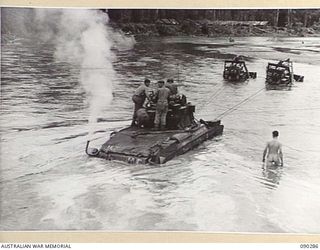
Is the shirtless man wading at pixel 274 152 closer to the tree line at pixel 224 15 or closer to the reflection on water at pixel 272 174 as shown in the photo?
the reflection on water at pixel 272 174

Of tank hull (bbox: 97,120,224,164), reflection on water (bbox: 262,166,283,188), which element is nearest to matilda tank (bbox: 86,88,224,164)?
tank hull (bbox: 97,120,224,164)

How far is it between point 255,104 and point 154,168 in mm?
208

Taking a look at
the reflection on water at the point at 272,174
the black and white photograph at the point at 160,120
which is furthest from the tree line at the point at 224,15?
the reflection on water at the point at 272,174

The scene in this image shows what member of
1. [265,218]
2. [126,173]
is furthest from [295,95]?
[126,173]

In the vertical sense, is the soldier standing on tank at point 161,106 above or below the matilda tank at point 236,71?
below

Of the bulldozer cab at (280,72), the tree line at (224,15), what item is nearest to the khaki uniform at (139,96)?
the tree line at (224,15)

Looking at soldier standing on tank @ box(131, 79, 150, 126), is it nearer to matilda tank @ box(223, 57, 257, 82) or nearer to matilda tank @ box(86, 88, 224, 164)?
matilda tank @ box(86, 88, 224, 164)

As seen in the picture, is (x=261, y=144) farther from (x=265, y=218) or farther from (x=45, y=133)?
(x=45, y=133)

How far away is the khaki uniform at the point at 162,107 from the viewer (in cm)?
112

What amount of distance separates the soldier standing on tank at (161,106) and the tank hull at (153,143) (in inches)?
0.6

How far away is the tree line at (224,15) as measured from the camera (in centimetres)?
110

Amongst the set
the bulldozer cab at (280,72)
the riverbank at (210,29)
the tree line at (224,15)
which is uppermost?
the tree line at (224,15)

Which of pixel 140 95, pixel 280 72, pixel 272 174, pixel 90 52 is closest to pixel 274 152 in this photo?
pixel 272 174

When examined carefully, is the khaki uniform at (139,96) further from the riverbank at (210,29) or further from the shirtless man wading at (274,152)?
the shirtless man wading at (274,152)
